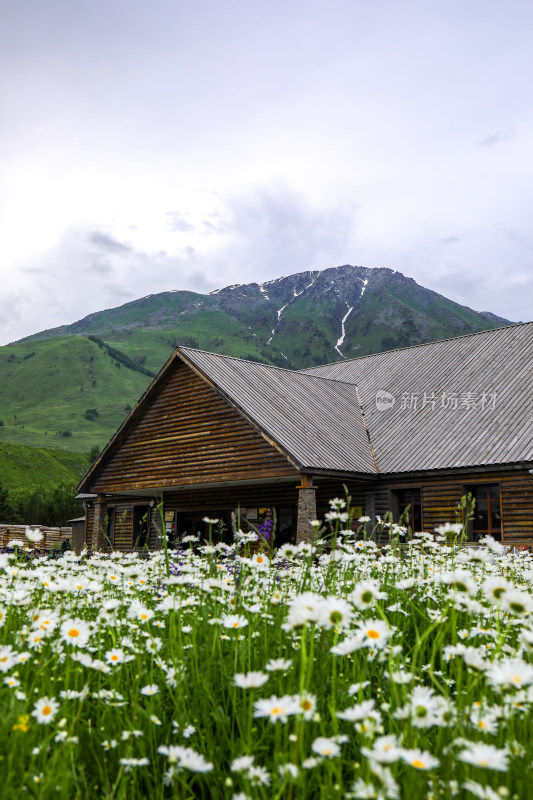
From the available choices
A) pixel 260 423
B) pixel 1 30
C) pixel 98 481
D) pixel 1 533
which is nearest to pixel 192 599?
pixel 260 423

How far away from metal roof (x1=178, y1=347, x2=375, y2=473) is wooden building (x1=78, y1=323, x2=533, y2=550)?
74 millimetres

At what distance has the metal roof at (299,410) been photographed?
21.0m

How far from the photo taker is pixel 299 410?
24188 mm

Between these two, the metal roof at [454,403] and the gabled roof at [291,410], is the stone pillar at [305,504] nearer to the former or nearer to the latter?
the gabled roof at [291,410]

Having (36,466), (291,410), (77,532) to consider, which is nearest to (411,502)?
(291,410)

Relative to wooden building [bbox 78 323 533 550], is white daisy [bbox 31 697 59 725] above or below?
below

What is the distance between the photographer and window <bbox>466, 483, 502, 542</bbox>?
68.7 ft

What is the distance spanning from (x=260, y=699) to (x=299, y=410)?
20.7 metres

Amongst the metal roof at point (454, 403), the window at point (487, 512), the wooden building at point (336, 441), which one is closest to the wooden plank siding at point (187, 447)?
the wooden building at point (336, 441)

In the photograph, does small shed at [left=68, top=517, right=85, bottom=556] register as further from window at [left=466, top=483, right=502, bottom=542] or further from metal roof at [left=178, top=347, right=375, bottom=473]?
window at [left=466, top=483, right=502, bottom=542]

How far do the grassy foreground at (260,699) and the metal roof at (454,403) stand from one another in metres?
16.2

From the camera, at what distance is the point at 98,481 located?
2773 centimetres

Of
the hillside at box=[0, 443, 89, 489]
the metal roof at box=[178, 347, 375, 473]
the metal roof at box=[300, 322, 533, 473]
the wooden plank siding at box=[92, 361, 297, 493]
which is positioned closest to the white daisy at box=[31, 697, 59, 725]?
the metal roof at box=[178, 347, 375, 473]

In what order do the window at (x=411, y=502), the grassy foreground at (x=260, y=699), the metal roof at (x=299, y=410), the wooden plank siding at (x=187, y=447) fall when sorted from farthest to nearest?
the window at (x=411, y=502), the wooden plank siding at (x=187, y=447), the metal roof at (x=299, y=410), the grassy foreground at (x=260, y=699)
